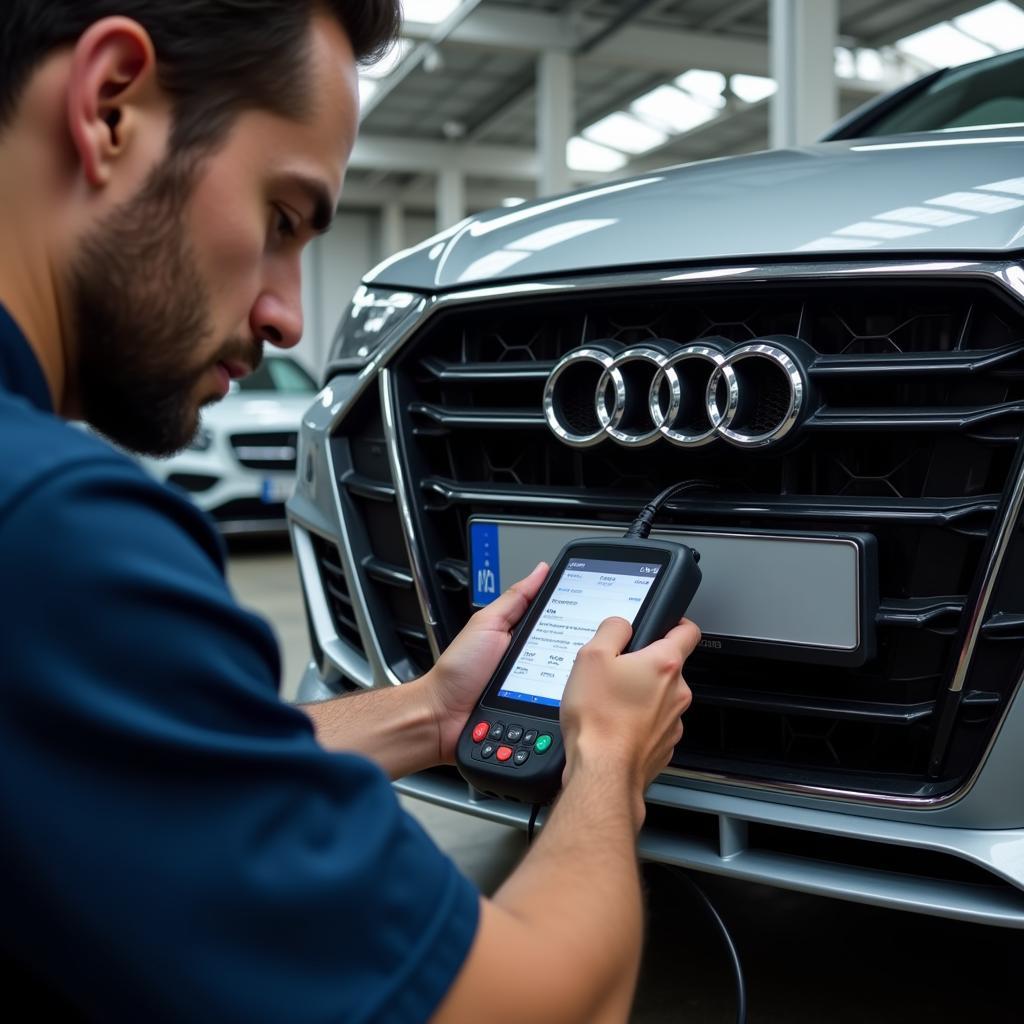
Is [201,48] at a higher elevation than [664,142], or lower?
higher

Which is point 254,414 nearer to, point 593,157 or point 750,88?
point 750,88

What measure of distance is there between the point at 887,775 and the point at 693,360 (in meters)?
0.47

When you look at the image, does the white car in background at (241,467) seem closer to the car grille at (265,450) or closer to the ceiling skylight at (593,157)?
the car grille at (265,450)

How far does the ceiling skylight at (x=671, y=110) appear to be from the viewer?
13.3m

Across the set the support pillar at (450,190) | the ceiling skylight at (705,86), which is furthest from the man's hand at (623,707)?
the support pillar at (450,190)

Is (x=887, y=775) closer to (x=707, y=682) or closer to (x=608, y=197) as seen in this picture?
(x=707, y=682)

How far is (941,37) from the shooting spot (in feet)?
34.5

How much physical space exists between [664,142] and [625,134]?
518mm

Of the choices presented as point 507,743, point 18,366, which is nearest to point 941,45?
point 507,743

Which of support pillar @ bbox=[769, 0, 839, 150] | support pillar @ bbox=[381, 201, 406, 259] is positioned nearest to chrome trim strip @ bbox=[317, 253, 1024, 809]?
support pillar @ bbox=[769, 0, 839, 150]

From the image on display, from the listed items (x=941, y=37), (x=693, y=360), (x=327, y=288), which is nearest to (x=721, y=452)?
(x=693, y=360)

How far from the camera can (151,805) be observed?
1.73 ft

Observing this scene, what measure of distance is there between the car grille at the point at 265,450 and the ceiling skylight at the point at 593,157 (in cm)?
1096

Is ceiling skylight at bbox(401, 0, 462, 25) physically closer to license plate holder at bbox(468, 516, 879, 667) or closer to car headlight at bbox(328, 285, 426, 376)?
car headlight at bbox(328, 285, 426, 376)
